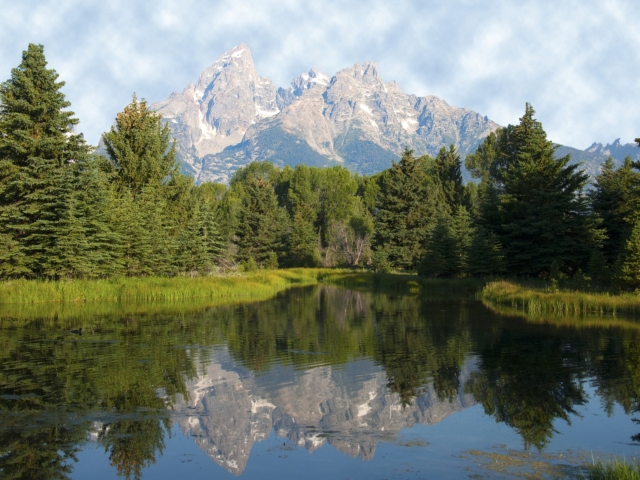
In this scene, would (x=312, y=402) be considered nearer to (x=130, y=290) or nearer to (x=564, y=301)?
(x=564, y=301)

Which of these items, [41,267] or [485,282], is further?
[485,282]

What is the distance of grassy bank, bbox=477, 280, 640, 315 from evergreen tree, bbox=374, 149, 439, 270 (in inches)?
1181

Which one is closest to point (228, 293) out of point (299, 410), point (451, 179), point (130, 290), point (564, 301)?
point (130, 290)

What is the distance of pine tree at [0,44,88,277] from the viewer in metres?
34.1

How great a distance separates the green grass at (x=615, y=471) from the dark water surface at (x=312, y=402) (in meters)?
0.54

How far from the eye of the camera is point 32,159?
3503cm

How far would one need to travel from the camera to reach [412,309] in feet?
107

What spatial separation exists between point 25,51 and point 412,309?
30.1 meters

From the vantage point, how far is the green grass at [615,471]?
7.48 metres

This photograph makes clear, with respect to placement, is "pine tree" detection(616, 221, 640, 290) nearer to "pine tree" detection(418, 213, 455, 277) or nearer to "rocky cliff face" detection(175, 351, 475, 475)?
"rocky cliff face" detection(175, 351, 475, 475)

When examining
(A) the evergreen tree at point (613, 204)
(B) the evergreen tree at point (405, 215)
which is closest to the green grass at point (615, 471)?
(A) the evergreen tree at point (613, 204)

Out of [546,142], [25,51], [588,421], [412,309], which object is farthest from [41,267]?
[546,142]

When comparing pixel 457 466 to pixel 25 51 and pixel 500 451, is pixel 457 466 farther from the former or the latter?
pixel 25 51

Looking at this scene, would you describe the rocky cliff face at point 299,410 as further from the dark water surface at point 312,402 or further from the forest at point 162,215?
the forest at point 162,215
